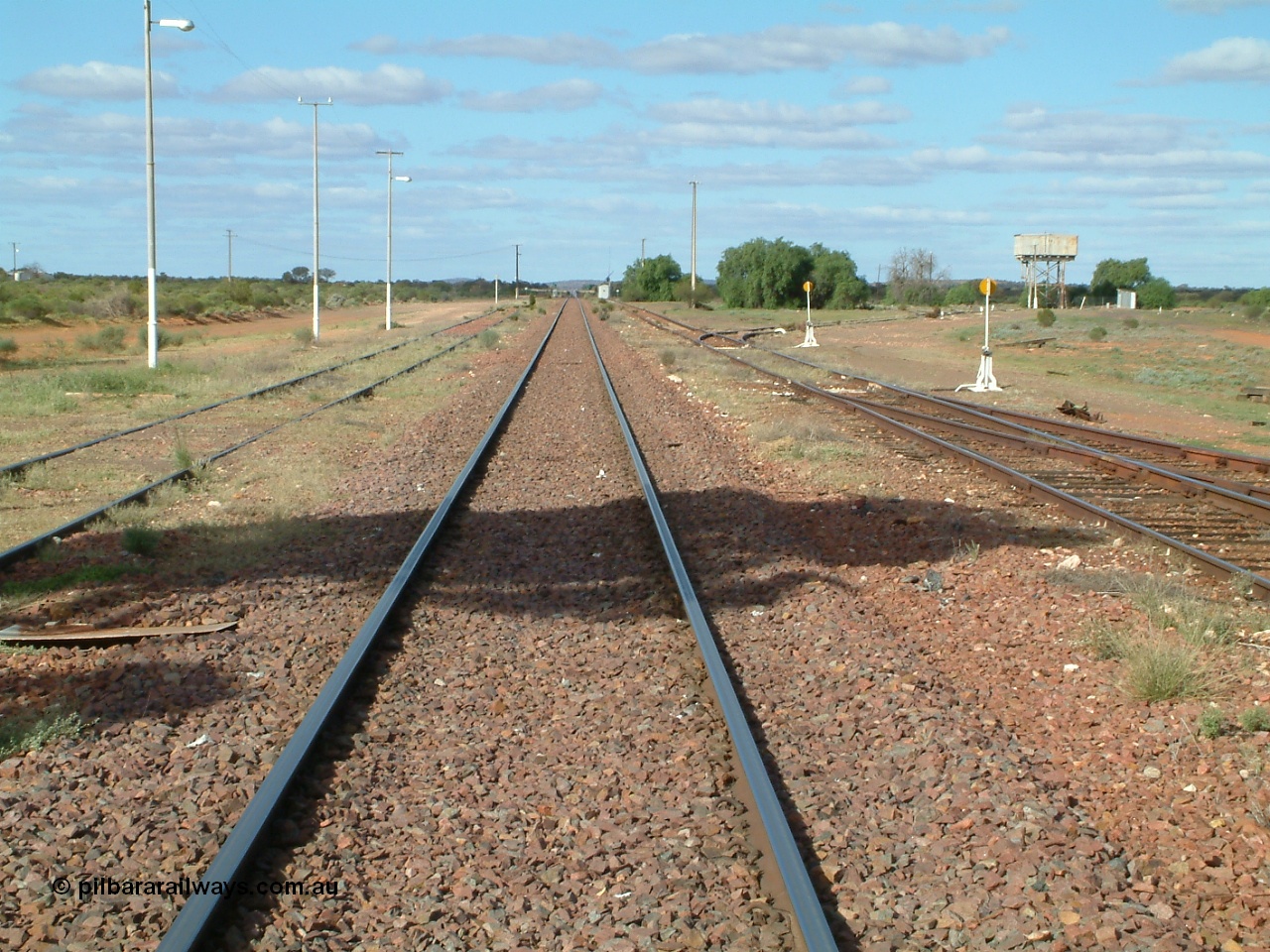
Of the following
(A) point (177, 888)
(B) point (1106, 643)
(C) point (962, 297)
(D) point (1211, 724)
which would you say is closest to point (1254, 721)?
(D) point (1211, 724)

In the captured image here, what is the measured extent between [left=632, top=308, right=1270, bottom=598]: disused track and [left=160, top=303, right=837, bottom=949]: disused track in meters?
4.55

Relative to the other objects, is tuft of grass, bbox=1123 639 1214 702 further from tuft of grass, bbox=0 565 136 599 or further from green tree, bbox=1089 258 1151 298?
green tree, bbox=1089 258 1151 298

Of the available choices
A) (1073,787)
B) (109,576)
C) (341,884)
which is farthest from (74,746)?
(1073,787)

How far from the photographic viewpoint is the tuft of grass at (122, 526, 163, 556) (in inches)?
415

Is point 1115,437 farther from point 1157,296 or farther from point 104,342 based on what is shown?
point 1157,296

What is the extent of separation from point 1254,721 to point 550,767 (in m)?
3.53

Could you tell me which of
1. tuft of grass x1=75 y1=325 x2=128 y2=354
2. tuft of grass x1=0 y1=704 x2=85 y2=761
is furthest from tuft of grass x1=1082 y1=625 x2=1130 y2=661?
tuft of grass x1=75 y1=325 x2=128 y2=354

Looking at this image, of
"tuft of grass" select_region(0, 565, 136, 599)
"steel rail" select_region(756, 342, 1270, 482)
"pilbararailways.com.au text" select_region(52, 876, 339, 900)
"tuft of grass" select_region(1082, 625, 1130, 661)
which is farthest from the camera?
"steel rail" select_region(756, 342, 1270, 482)

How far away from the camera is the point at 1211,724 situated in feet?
21.1

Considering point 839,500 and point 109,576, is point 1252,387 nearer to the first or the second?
point 839,500

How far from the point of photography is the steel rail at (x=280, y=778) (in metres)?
4.35

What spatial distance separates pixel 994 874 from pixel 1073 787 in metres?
1.12

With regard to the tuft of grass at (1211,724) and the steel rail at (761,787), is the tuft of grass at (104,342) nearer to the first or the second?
the steel rail at (761,787)

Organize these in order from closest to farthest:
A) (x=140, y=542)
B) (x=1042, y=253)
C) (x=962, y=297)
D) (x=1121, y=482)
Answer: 1. (x=140, y=542)
2. (x=1121, y=482)
3. (x=1042, y=253)
4. (x=962, y=297)
